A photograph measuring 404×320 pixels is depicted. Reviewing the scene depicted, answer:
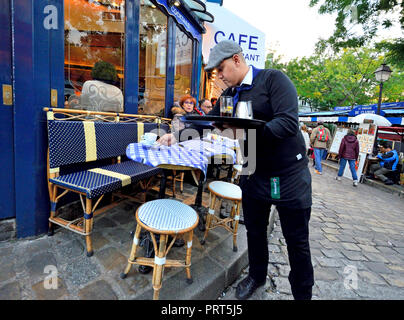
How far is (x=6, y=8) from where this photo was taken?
213 cm

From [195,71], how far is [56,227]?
5.84 metres

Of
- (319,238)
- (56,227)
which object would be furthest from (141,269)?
(319,238)

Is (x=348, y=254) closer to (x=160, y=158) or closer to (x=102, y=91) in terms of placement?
(x=160, y=158)

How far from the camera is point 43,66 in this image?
93.4 inches

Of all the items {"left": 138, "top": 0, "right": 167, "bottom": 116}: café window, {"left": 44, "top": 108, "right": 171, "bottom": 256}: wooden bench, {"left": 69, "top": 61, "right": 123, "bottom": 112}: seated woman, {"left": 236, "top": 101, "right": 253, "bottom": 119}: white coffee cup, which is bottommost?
{"left": 44, "top": 108, "right": 171, "bottom": 256}: wooden bench

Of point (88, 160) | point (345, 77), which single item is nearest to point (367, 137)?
point (88, 160)

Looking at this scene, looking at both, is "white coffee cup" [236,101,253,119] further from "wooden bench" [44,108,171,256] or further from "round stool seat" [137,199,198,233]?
"wooden bench" [44,108,171,256]

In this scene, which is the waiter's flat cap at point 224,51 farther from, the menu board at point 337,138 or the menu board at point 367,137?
the menu board at point 337,138

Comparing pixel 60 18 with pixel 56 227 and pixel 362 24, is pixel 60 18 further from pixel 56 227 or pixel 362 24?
pixel 362 24

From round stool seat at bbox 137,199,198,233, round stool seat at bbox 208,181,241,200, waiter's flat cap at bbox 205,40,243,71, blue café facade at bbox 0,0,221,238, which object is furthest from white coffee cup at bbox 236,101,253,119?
blue café facade at bbox 0,0,221,238

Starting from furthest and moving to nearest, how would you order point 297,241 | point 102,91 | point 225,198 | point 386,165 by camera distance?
point 386,165 → point 102,91 → point 225,198 → point 297,241

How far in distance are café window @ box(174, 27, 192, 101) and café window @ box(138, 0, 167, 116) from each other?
0.60 meters

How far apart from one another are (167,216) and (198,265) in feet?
2.57

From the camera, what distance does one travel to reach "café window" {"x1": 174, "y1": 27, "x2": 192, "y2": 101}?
5539mm
